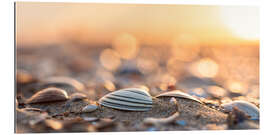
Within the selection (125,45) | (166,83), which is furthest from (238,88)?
(125,45)

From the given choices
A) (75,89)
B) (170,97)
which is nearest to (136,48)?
(75,89)

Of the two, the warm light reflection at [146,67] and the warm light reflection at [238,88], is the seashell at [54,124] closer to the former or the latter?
the warm light reflection at [238,88]

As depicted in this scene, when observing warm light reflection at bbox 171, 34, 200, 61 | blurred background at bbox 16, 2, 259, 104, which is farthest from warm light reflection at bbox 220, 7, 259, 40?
warm light reflection at bbox 171, 34, 200, 61

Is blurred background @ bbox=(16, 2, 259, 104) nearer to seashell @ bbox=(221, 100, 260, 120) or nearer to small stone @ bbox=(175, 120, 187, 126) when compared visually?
seashell @ bbox=(221, 100, 260, 120)

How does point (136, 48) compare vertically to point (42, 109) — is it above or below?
above

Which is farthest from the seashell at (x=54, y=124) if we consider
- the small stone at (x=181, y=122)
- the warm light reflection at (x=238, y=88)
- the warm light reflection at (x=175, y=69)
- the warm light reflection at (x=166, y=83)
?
the warm light reflection at (x=175, y=69)
